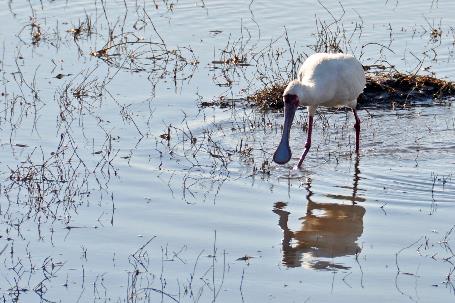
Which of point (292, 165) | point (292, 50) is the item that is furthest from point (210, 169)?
point (292, 50)

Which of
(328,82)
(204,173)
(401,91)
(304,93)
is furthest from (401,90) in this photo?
(204,173)

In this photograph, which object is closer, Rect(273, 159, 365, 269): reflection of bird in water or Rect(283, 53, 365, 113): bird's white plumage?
Rect(273, 159, 365, 269): reflection of bird in water

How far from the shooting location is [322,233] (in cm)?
897

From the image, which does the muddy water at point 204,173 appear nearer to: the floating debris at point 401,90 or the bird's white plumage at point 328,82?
the floating debris at point 401,90

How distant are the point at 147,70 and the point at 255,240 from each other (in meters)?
5.77

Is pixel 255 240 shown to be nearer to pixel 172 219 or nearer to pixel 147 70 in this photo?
pixel 172 219

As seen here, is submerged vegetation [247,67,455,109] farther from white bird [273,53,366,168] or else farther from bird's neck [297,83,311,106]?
bird's neck [297,83,311,106]

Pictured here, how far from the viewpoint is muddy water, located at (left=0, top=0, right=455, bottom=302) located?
25.1ft

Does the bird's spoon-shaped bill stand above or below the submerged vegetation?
below

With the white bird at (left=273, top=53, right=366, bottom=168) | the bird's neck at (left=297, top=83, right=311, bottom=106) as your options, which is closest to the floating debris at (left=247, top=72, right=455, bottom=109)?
the white bird at (left=273, top=53, right=366, bottom=168)

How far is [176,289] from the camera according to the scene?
740 centimetres

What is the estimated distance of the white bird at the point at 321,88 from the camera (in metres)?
10.6

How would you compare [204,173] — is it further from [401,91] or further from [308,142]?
[401,91]

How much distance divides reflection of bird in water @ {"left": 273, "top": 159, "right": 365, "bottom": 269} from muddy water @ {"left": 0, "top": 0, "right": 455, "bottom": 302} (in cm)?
2
